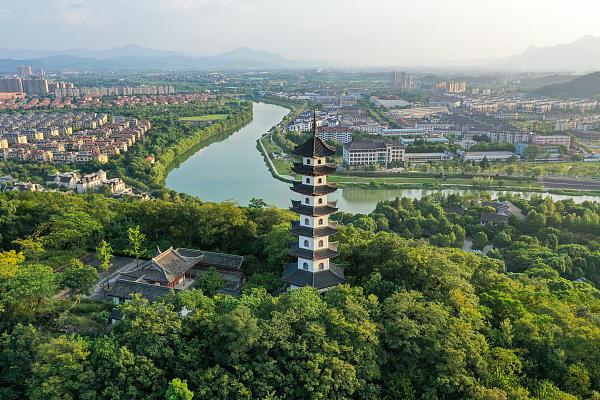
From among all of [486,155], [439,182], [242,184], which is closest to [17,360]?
[242,184]

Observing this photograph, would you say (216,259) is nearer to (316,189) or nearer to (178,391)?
(316,189)

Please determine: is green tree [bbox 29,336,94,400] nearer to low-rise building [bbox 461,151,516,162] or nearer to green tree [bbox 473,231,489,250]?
green tree [bbox 473,231,489,250]

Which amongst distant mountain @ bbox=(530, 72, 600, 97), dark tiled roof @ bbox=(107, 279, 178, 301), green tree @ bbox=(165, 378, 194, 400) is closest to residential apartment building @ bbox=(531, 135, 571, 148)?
dark tiled roof @ bbox=(107, 279, 178, 301)

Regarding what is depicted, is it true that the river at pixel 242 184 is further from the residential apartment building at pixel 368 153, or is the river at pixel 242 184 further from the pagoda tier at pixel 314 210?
the pagoda tier at pixel 314 210

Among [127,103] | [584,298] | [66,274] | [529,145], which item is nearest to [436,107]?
[529,145]

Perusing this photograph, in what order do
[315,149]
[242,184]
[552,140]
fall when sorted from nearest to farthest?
[315,149], [242,184], [552,140]

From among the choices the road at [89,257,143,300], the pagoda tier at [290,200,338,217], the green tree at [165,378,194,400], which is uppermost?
the pagoda tier at [290,200,338,217]
